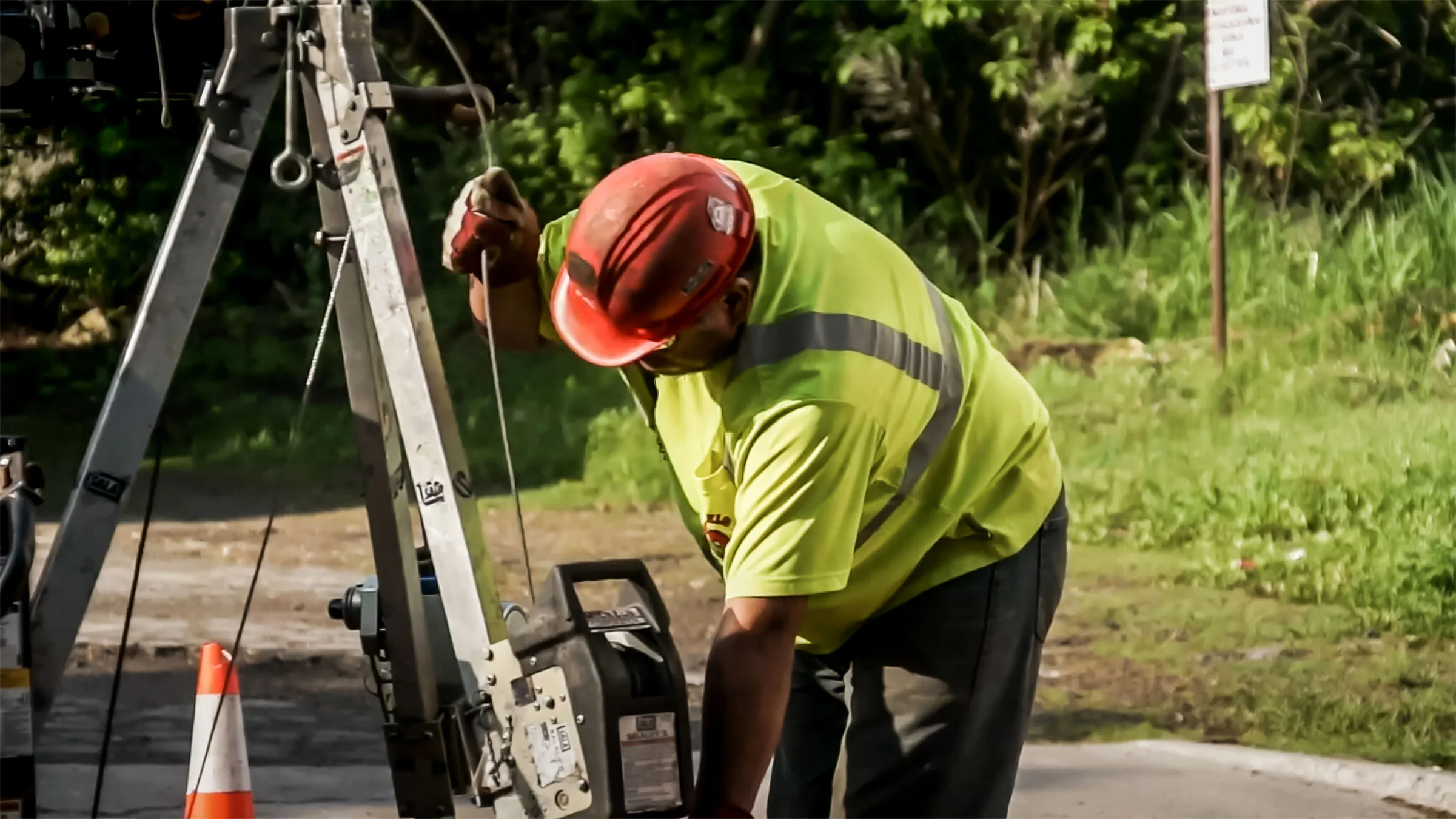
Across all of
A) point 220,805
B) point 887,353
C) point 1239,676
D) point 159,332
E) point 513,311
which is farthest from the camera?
point 1239,676

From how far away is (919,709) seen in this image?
104 inches

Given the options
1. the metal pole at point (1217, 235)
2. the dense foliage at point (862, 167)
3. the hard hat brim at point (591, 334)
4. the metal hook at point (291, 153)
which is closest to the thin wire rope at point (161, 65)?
the metal hook at point (291, 153)

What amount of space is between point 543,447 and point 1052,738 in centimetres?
344

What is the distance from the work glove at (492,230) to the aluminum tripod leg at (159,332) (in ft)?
1.20

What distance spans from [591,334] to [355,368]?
524mm

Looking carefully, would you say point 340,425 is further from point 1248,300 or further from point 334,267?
point 334,267

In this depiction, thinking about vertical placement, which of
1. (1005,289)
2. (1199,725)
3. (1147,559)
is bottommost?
(1199,725)

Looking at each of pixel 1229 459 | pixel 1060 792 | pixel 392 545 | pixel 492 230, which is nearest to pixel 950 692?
pixel 392 545

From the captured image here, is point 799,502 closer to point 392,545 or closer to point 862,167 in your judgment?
point 392,545

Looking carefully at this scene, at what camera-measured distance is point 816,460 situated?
7.30ft

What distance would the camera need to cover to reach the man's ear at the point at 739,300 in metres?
2.35

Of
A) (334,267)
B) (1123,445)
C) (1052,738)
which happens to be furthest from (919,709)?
(1123,445)

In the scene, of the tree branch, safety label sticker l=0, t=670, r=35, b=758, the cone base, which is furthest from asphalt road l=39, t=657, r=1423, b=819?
the tree branch

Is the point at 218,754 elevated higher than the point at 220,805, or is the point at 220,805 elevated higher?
the point at 218,754
